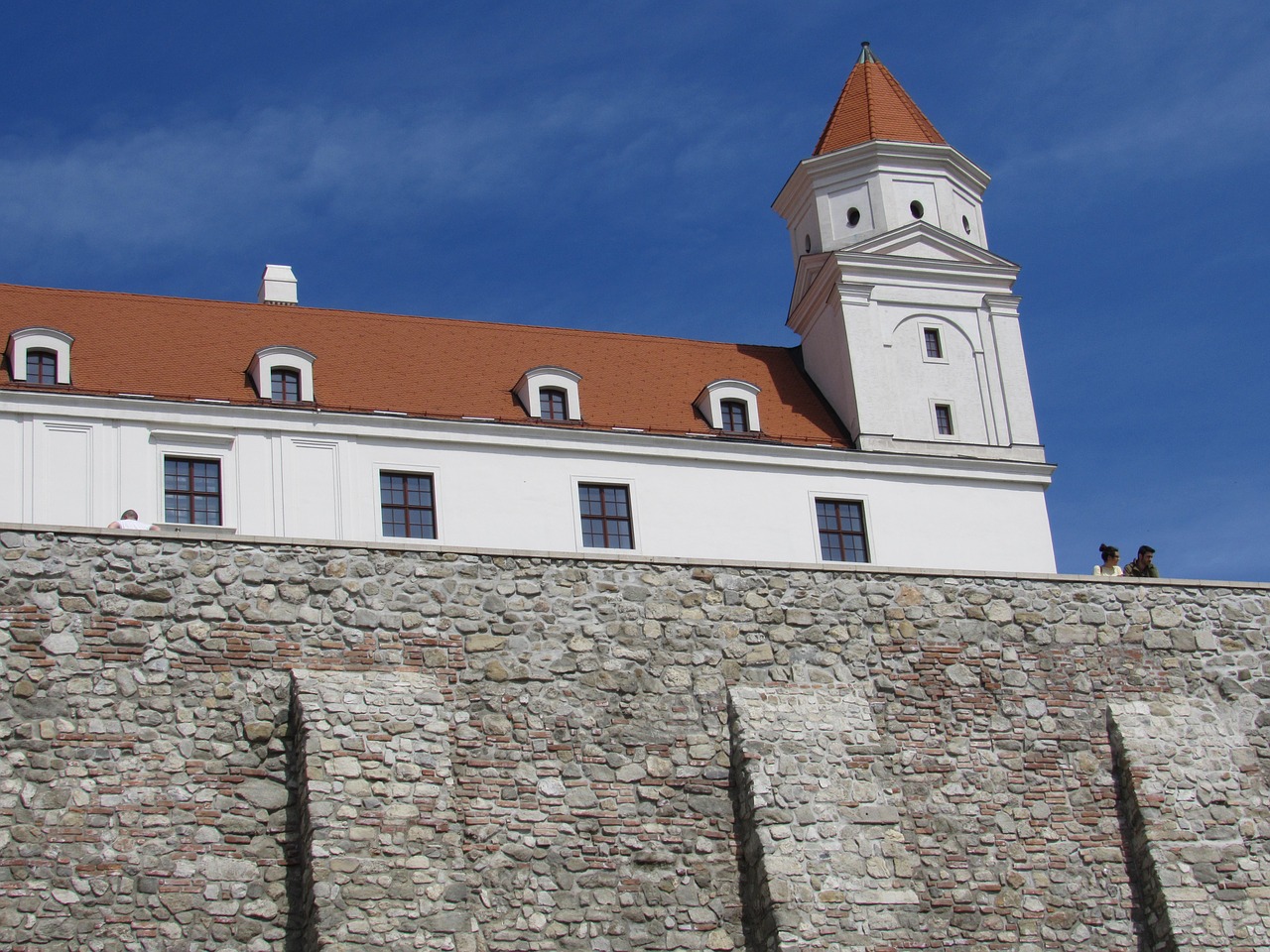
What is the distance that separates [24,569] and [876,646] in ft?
27.9

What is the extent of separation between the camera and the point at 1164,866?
721 inches

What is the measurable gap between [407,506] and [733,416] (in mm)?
6012

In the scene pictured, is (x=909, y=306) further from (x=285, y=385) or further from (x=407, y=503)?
(x=285, y=385)

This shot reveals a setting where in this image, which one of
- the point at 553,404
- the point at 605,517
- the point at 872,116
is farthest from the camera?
the point at 872,116

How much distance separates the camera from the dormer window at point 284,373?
27722 mm

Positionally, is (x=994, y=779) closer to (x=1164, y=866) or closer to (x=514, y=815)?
(x=1164, y=866)

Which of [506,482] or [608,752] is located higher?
[506,482]

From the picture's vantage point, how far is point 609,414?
97.2 feet

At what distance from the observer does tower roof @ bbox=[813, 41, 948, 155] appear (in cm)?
3419

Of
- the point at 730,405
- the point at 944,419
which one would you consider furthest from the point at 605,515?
the point at 944,419

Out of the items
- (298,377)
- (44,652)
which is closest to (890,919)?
(44,652)

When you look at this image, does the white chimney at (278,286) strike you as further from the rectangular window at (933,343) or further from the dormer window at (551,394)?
the rectangular window at (933,343)

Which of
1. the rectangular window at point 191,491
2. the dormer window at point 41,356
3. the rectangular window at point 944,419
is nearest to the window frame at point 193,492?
the rectangular window at point 191,491

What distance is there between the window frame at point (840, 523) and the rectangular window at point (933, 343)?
12.3 ft
